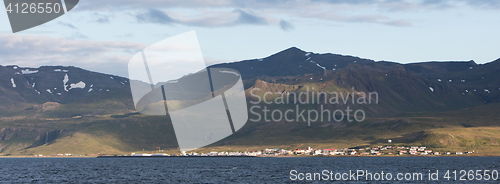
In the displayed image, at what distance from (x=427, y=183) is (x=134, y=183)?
6842cm

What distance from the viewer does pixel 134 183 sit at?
109938 mm

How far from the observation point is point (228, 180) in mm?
116375

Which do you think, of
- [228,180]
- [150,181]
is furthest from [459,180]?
[150,181]

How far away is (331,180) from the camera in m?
115

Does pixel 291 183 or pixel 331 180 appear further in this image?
pixel 331 180

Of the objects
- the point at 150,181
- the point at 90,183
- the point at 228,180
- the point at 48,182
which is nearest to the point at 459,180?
the point at 228,180

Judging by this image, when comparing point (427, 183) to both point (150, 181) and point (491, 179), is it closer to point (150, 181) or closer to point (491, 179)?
point (491, 179)

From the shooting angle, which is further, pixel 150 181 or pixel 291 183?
pixel 150 181

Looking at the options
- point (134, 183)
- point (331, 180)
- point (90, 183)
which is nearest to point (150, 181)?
point (134, 183)

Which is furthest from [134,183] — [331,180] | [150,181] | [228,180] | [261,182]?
[331,180]

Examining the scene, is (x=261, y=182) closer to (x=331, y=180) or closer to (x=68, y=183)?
(x=331, y=180)

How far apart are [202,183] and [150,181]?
15.5 m

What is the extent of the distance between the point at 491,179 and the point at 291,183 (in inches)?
1926

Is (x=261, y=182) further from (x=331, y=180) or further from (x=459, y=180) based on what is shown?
(x=459, y=180)
